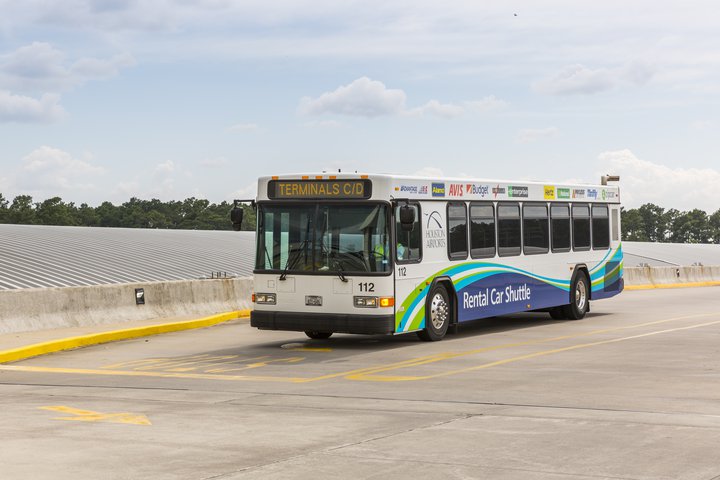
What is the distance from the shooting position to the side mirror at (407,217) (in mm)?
17953

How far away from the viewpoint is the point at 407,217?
59.0ft

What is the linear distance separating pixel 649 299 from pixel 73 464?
89.0ft

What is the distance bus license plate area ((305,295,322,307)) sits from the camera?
18.6 metres

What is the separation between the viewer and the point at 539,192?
2373cm

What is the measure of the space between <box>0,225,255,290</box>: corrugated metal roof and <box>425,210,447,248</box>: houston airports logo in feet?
37.1

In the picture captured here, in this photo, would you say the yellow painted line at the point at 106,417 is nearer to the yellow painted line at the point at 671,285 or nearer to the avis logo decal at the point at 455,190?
the avis logo decal at the point at 455,190

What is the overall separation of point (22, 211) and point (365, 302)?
371 ft

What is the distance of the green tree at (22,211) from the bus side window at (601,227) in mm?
103509

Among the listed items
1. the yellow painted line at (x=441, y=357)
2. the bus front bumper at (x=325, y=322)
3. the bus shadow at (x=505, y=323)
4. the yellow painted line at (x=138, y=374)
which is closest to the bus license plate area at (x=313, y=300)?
the bus front bumper at (x=325, y=322)

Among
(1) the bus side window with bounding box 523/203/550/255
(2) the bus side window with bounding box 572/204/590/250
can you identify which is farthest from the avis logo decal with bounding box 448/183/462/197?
(2) the bus side window with bounding box 572/204/590/250

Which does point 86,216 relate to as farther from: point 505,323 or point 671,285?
point 505,323

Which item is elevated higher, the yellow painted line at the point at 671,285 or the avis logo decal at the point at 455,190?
the avis logo decal at the point at 455,190

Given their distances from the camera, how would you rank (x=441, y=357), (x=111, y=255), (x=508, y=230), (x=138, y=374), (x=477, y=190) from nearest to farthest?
(x=138, y=374)
(x=441, y=357)
(x=477, y=190)
(x=508, y=230)
(x=111, y=255)

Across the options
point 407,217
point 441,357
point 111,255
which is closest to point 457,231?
point 407,217
